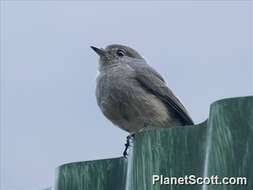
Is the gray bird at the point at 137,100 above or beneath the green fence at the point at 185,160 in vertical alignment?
above

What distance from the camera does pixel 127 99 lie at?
1134cm

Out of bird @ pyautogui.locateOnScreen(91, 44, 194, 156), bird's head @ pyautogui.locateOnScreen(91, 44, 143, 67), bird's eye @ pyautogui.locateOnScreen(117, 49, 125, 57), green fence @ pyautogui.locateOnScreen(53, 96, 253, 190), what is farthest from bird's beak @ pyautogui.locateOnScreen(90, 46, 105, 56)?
green fence @ pyautogui.locateOnScreen(53, 96, 253, 190)

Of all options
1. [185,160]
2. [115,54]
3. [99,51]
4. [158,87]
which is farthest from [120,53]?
[185,160]

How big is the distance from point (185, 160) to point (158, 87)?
5.12 meters

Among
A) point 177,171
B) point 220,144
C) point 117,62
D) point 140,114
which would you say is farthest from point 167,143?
point 117,62

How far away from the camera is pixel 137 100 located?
37.5 ft

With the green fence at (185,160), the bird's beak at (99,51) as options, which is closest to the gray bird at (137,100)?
the bird's beak at (99,51)

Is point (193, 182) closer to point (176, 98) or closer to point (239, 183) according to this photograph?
point (239, 183)

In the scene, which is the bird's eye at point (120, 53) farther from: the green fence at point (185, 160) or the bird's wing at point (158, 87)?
the green fence at point (185, 160)

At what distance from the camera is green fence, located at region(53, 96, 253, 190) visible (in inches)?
251

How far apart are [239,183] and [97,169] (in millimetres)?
2028

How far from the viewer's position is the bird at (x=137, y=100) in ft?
36.8

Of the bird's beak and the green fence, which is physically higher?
the bird's beak

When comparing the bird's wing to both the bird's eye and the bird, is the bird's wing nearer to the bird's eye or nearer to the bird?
the bird
